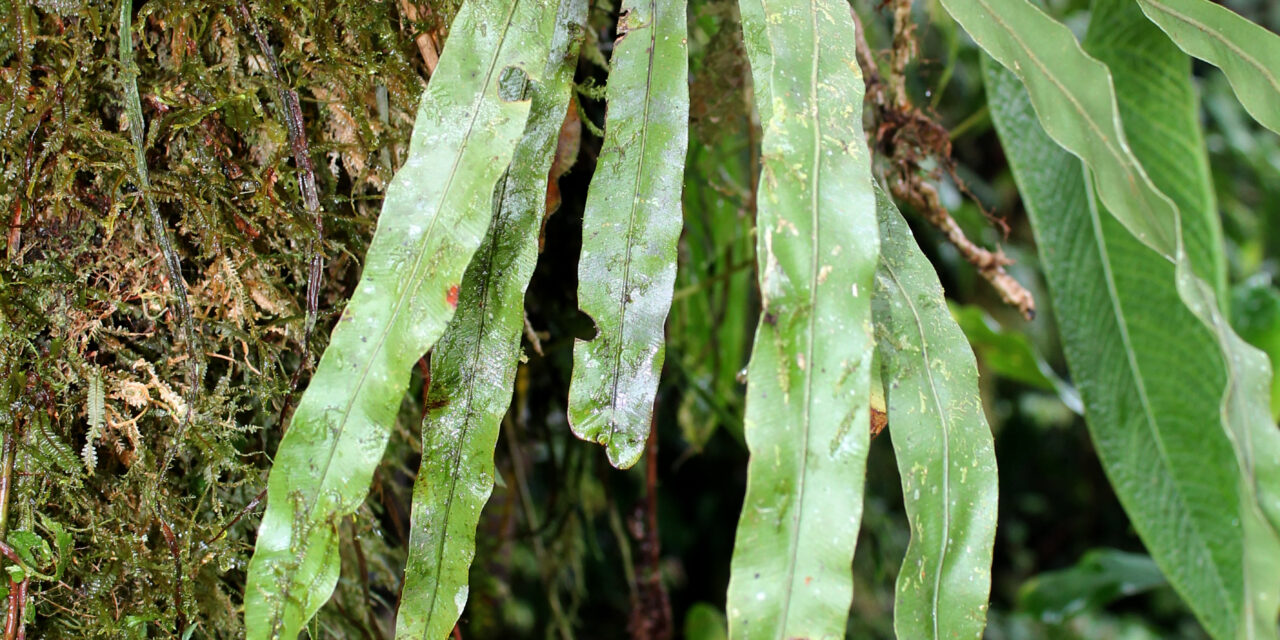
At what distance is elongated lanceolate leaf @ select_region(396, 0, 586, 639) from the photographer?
539 mm

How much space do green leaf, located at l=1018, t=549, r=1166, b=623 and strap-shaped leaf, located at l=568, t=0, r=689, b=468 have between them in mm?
1212

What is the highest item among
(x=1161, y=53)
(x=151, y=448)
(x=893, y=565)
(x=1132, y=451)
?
(x=151, y=448)

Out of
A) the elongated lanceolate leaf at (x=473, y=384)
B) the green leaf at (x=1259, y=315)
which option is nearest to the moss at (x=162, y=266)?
the elongated lanceolate leaf at (x=473, y=384)

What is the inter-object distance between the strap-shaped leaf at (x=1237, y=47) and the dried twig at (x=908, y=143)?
0.29 metres

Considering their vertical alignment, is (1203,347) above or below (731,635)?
below

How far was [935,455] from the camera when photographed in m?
0.54

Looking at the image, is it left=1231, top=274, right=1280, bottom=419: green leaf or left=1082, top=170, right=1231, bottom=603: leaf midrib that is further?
left=1231, top=274, right=1280, bottom=419: green leaf

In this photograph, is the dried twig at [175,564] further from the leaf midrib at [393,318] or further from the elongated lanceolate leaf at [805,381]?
the elongated lanceolate leaf at [805,381]

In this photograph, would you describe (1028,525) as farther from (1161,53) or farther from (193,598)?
(193,598)

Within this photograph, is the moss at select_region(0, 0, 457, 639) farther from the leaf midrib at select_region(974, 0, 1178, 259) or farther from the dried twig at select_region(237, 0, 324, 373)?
the leaf midrib at select_region(974, 0, 1178, 259)

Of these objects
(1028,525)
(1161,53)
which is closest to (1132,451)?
(1161,53)

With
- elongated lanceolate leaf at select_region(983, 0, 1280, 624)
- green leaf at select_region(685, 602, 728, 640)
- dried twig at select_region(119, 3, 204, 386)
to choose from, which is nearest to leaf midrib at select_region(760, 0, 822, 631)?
dried twig at select_region(119, 3, 204, 386)

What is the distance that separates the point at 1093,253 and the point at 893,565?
962 millimetres

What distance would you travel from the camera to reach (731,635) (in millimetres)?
445
